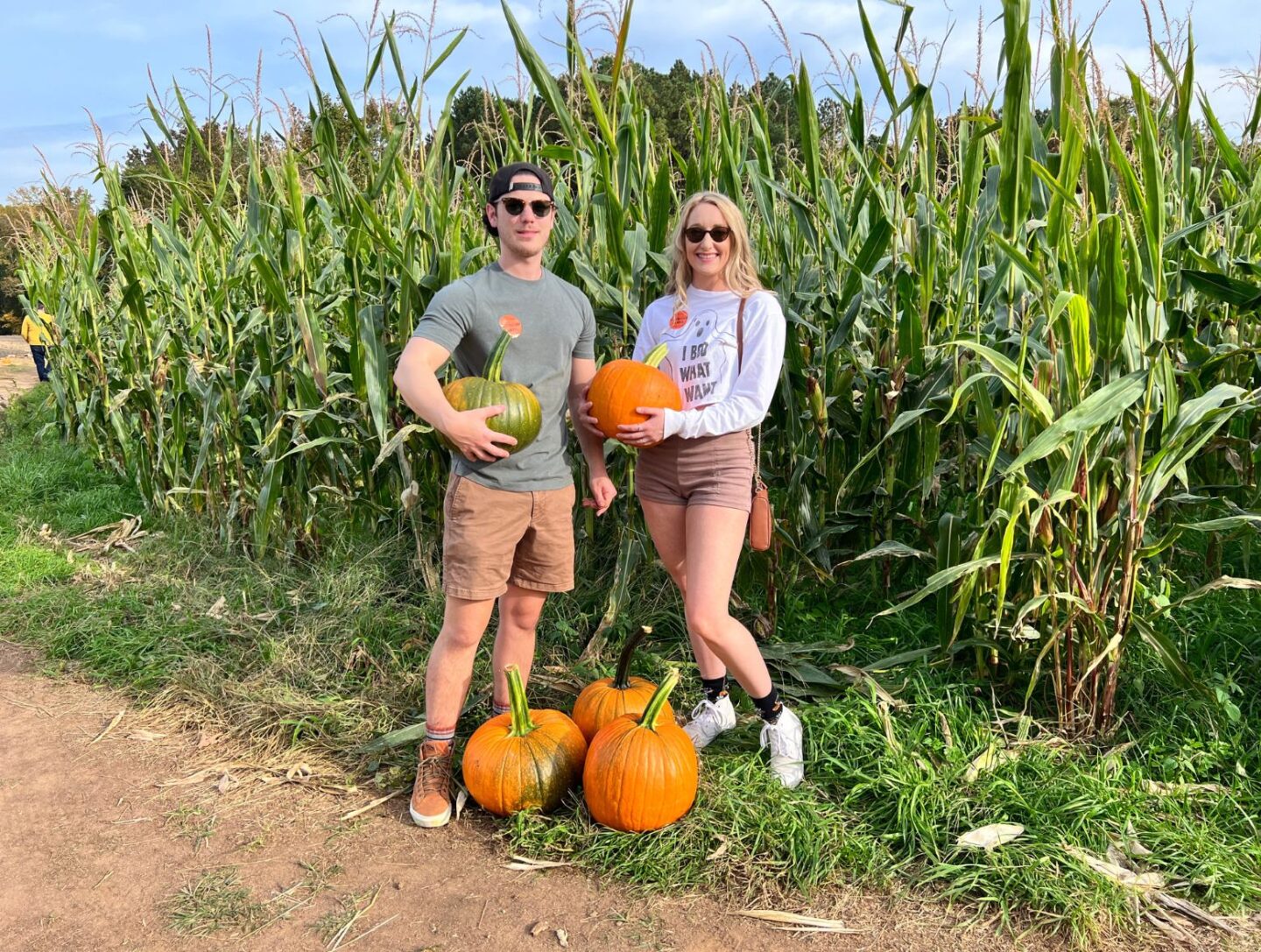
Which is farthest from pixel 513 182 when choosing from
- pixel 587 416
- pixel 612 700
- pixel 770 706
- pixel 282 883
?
pixel 282 883

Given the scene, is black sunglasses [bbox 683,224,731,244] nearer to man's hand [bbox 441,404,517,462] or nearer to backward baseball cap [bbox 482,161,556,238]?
backward baseball cap [bbox 482,161,556,238]

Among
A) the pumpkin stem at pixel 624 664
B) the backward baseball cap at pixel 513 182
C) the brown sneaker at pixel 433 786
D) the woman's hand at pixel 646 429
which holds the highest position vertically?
the backward baseball cap at pixel 513 182

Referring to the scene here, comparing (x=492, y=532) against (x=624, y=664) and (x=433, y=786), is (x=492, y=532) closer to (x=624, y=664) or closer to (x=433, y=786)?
(x=624, y=664)

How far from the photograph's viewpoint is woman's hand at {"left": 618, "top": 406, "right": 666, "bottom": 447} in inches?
99.5

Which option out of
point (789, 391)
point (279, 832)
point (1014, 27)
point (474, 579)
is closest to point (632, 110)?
point (789, 391)

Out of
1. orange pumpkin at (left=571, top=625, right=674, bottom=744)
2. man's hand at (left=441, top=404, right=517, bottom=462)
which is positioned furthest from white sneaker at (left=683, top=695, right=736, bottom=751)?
man's hand at (left=441, top=404, right=517, bottom=462)

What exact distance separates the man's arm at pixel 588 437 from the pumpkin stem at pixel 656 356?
0.80ft

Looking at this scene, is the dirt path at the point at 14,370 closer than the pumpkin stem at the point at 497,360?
No

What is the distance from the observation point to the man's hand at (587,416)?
2.73 m

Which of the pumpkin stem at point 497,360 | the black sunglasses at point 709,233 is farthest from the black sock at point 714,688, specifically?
the black sunglasses at point 709,233

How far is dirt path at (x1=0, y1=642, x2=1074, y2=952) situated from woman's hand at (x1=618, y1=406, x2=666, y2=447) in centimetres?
120

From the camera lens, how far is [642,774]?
8.06 feet

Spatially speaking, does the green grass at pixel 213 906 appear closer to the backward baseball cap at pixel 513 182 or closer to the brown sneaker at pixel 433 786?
the brown sneaker at pixel 433 786

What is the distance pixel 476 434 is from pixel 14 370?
16150 millimetres
